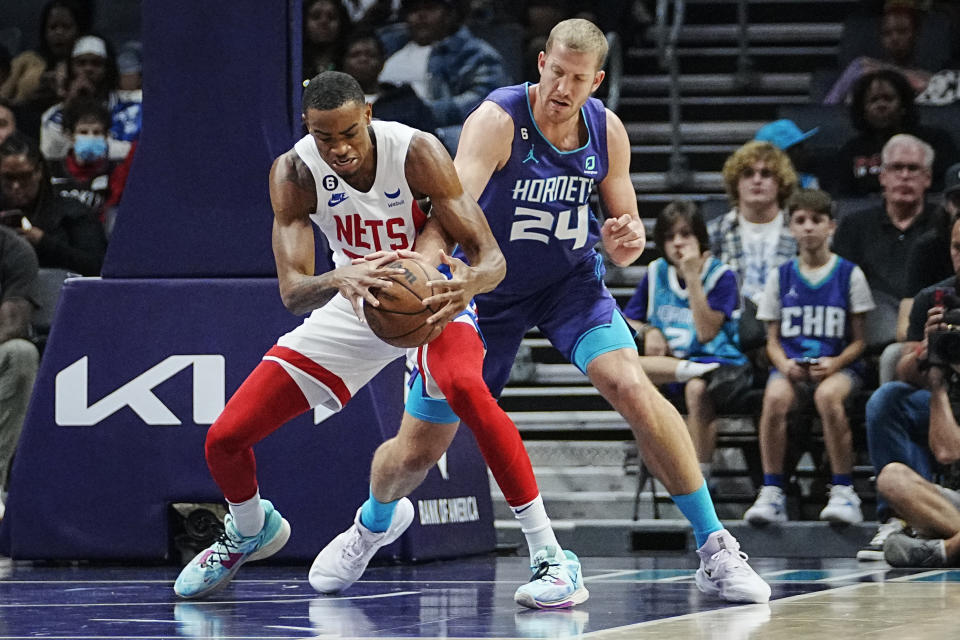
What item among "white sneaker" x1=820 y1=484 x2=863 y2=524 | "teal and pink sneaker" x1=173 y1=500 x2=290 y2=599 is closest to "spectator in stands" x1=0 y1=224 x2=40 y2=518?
"teal and pink sneaker" x1=173 y1=500 x2=290 y2=599

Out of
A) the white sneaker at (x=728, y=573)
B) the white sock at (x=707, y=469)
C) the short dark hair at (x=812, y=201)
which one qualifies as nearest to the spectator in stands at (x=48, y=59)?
the short dark hair at (x=812, y=201)

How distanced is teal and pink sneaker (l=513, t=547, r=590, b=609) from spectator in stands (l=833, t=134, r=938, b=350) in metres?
3.53

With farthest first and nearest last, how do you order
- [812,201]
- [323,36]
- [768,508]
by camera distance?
[323,36]
[812,201]
[768,508]

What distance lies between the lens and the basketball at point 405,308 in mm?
4500

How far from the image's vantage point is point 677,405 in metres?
7.85

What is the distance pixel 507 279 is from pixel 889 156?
3.43 m

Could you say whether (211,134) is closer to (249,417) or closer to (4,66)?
(249,417)

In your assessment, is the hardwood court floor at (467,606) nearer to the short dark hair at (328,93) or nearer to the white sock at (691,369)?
the white sock at (691,369)

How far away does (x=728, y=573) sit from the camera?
4828 mm

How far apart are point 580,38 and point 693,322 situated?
312 cm

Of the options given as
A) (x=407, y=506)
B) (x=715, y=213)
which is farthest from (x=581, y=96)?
(x=715, y=213)

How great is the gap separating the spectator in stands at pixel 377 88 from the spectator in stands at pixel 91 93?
5.12ft

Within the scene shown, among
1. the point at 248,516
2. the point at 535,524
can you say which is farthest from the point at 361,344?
the point at 535,524

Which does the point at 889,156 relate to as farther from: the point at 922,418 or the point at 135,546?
the point at 135,546
